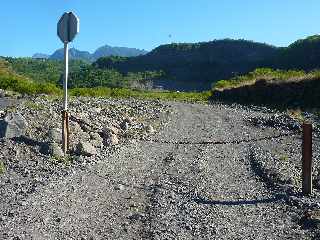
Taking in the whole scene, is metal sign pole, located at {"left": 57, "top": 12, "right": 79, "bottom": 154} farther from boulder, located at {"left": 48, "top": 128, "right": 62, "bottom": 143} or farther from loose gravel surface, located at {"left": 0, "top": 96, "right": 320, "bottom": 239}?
loose gravel surface, located at {"left": 0, "top": 96, "right": 320, "bottom": 239}

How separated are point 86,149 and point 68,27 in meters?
2.81

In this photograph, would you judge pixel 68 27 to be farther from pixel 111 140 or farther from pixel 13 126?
pixel 111 140

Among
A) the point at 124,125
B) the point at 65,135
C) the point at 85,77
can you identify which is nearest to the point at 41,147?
the point at 65,135

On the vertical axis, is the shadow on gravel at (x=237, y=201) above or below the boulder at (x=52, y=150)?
below

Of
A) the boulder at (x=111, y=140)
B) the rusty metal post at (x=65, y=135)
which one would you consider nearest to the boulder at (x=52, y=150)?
the rusty metal post at (x=65, y=135)

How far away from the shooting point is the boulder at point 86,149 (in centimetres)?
1281

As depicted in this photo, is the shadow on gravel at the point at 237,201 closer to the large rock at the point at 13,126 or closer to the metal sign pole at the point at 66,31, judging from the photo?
the metal sign pole at the point at 66,31

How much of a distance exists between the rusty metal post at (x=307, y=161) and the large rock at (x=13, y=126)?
6596 mm

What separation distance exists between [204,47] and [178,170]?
188 metres

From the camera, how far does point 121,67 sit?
651 ft

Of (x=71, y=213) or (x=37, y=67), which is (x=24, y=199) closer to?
(x=71, y=213)

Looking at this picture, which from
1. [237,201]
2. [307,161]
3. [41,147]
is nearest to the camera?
[237,201]

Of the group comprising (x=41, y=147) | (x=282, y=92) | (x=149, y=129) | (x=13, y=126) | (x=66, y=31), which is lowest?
(x=149, y=129)

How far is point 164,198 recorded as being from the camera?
30.7 feet
